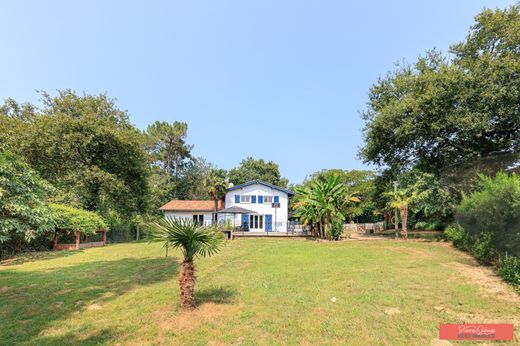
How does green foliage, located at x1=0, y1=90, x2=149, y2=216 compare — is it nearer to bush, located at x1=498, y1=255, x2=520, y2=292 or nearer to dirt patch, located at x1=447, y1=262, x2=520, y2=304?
dirt patch, located at x1=447, y1=262, x2=520, y2=304

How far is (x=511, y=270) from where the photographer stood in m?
8.15

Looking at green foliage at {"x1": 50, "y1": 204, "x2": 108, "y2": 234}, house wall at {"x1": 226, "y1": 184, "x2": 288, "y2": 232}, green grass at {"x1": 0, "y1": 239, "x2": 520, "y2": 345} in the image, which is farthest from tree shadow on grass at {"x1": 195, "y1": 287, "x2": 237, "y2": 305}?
house wall at {"x1": 226, "y1": 184, "x2": 288, "y2": 232}

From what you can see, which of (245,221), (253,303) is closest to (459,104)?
(253,303)

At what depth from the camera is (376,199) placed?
32.8m

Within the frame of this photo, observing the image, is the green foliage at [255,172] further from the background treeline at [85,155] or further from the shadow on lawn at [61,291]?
the shadow on lawn at [61,291]

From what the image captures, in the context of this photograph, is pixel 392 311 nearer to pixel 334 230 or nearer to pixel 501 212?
pixel 501 212

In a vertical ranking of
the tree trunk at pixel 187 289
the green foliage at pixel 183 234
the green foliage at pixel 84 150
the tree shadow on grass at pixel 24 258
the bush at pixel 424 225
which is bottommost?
the tree shadow on grass at pixel 24 258

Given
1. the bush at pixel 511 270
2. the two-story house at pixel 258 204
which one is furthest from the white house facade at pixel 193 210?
the bush at pixel 511 270

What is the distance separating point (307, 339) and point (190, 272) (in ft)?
8.97

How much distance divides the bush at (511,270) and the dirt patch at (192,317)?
25.2ft

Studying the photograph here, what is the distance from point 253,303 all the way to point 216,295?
1138 mm

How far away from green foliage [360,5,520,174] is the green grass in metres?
12.6

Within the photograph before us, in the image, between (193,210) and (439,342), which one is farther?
(193,210)

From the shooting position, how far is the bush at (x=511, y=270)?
768 centimetres
